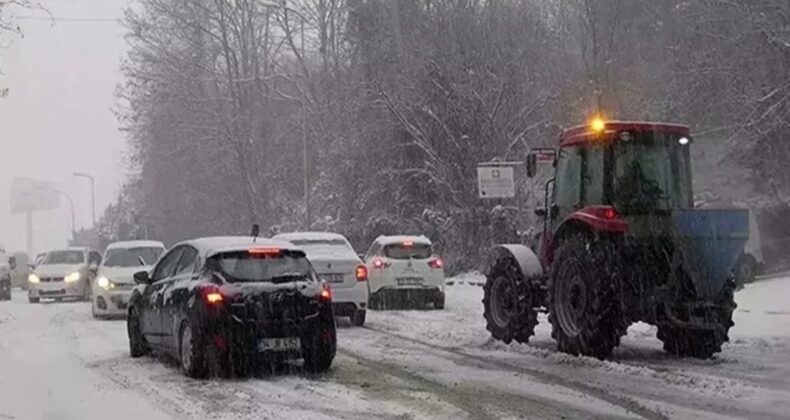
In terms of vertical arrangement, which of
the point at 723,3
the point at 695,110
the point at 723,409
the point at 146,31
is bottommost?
the point at 723,409

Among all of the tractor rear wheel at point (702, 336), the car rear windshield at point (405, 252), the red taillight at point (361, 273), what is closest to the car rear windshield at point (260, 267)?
the tractor rear wheel at point (702, 336)

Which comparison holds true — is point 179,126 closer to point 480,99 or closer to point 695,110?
point 480,99

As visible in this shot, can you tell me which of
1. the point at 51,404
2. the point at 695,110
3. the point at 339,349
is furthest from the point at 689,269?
the point at 695,110

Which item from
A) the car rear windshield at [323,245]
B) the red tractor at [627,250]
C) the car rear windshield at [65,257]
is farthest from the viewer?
the car rear windshield at [65,257]

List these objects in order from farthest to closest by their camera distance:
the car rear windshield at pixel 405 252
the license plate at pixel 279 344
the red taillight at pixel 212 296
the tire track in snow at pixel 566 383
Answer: the car rear windshield at pixel 405 252, the license plate at pixel 279 344, the red taillight at pixel 212 296, the tire track in snow at pixel 566 383

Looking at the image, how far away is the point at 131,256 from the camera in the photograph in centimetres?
2322

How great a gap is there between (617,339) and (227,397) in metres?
4.84

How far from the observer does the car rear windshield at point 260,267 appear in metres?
12.2

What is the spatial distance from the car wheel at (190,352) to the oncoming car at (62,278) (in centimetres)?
1814

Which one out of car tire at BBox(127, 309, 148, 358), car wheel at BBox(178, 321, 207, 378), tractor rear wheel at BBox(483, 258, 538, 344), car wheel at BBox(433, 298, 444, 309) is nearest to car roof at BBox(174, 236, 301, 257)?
car wheel at BBox(178, 321, 207, 378)

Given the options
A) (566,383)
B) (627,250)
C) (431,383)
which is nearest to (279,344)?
(431,383)

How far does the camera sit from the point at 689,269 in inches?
499

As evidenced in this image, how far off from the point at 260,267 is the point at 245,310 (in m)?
Answer: 0.71

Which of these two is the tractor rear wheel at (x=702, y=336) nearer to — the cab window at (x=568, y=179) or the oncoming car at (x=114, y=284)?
the cab window at (x=568, y=179)
